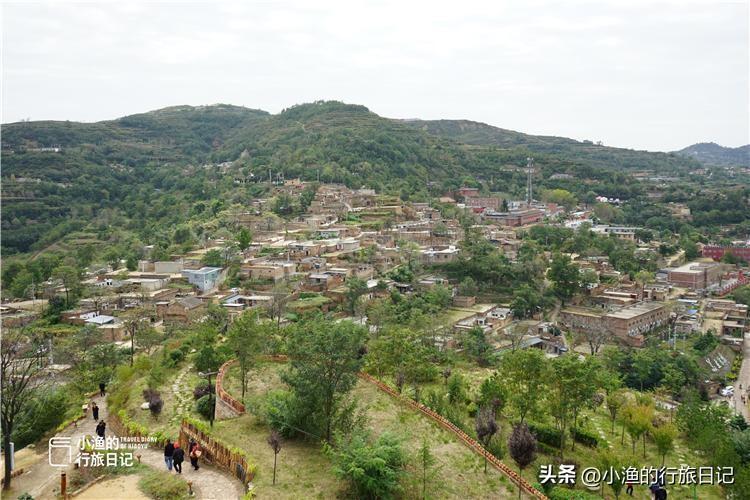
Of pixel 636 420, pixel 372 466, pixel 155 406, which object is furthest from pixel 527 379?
pixel 155 406

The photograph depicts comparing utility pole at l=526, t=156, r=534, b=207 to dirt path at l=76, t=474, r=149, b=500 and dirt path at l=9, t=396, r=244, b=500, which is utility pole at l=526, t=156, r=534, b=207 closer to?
dirt path at l=9, t=396, r=244, b=500

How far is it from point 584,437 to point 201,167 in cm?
6494

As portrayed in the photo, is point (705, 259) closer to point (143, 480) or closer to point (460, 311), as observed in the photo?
point (460, 311)

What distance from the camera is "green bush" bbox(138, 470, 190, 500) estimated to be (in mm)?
8734

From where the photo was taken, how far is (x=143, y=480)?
9.21 metres

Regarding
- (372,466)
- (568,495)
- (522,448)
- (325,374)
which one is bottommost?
(568,495)

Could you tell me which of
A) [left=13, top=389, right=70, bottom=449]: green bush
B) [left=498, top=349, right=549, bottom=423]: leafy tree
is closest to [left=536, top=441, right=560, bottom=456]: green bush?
[left=498, top=349, right=549, bottom=423]: leafy tree

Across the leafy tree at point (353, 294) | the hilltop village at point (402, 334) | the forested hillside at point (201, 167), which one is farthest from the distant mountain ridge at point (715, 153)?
the leafy tree at point (353, 294)

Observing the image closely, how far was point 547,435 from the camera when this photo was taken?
13.0 metres

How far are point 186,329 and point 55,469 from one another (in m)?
11.1

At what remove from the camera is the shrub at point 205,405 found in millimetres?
12273

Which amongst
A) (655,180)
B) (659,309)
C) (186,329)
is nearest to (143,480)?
(186,329)

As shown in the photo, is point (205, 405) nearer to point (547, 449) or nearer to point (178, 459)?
point (178, 459)

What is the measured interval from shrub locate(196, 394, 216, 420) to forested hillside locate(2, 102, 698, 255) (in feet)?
93.2
